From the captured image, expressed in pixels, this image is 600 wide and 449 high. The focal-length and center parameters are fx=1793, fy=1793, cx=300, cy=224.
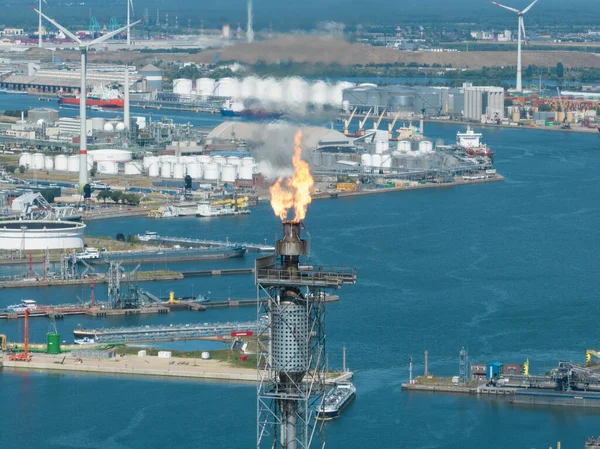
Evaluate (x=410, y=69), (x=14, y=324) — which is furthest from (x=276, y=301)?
(x=410, y=69)

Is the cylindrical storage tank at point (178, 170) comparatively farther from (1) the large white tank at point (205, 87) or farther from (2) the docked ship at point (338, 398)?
(2) the docked ship at point (338, 398)

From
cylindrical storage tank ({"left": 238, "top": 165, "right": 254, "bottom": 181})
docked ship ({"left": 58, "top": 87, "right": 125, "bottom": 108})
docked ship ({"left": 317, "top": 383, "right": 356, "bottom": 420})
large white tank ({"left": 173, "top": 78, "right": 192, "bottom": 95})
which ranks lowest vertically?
docked ship ({"left": 317, "top": 383, "right": 356, "bottom": 420})

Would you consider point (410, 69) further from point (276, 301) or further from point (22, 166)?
point (276, 301)

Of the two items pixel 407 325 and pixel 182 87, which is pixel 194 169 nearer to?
pixel 407 325

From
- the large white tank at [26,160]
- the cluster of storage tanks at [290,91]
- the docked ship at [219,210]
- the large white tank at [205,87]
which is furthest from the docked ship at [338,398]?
the large white tank at [205,87]

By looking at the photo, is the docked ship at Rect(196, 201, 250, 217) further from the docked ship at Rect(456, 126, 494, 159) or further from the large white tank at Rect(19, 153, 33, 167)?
the docked ship at Rect(456, 126, 494, 159)

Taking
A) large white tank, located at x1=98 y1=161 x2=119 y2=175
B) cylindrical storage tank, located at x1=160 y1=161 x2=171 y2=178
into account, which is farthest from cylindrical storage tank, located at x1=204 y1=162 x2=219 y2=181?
large white tank, located at x1=98 y1=161 x2=119 y2=175
